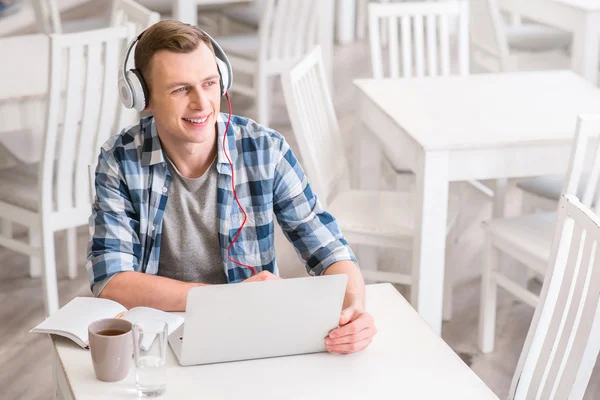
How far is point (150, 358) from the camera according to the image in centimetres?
132

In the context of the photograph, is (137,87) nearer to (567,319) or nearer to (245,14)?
(567,319)

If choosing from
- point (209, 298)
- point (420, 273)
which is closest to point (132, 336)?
point (209, 298)

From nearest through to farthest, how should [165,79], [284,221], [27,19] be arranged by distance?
[165,79], [284,221], [27,19]

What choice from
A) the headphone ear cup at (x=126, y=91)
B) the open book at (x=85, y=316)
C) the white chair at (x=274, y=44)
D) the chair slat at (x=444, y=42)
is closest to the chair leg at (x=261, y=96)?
the white chair at (x=274, y=44)

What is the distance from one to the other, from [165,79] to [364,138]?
1.34 m

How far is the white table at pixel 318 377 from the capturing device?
133 centimetres

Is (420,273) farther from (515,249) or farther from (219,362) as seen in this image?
(219,362)

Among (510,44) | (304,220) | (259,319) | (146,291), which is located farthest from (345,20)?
(259,319)

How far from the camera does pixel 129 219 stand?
1704mm

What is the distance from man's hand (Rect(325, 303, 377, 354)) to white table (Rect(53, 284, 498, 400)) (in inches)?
0.6

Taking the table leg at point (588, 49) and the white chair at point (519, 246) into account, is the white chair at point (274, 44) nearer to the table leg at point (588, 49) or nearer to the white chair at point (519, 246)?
the table leg at point (588, 49)

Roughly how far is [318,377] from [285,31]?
8.66 ft

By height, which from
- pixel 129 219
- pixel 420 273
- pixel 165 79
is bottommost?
pixel 420 273

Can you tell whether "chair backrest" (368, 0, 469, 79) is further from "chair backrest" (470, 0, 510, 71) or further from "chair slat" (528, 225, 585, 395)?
"chair slat" (528, 225, 585, 395)
